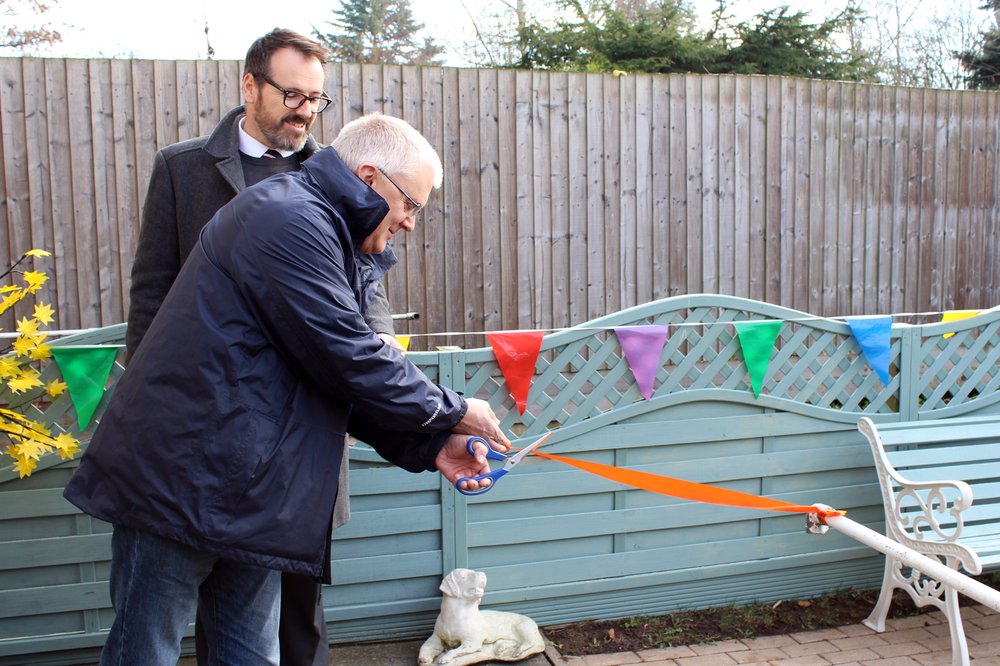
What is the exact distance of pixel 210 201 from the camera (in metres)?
2.57

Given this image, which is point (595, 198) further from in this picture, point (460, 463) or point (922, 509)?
point (460, 463)

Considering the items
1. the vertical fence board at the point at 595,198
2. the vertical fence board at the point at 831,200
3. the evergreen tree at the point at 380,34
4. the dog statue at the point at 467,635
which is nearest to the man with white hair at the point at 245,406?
the dog statue at the point at 467,635

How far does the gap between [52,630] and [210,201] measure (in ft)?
5.82

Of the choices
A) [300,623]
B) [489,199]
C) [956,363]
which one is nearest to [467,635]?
[300,623]

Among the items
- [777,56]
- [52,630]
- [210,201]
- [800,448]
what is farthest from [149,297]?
[777,56]

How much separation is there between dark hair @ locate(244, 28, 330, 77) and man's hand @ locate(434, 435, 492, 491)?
46.7 inches

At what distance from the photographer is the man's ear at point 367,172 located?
6.66ft

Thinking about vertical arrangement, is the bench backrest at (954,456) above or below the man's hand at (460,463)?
below

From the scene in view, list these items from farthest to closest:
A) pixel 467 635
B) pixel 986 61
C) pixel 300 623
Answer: pixel 986 61
pixel 467 635
pixel 300 623

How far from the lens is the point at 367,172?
2033mm

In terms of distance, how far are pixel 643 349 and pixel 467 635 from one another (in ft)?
4.43

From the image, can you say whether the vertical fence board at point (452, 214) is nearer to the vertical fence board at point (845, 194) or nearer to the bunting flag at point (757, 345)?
the bunting flag at point (757, 345)

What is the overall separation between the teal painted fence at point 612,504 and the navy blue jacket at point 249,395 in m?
1.51

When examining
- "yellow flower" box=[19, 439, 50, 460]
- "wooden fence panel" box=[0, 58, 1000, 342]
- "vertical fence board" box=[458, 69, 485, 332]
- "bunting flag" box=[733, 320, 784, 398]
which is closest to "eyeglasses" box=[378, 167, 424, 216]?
"yellow flower" box=[19, 439, 50, 460]
